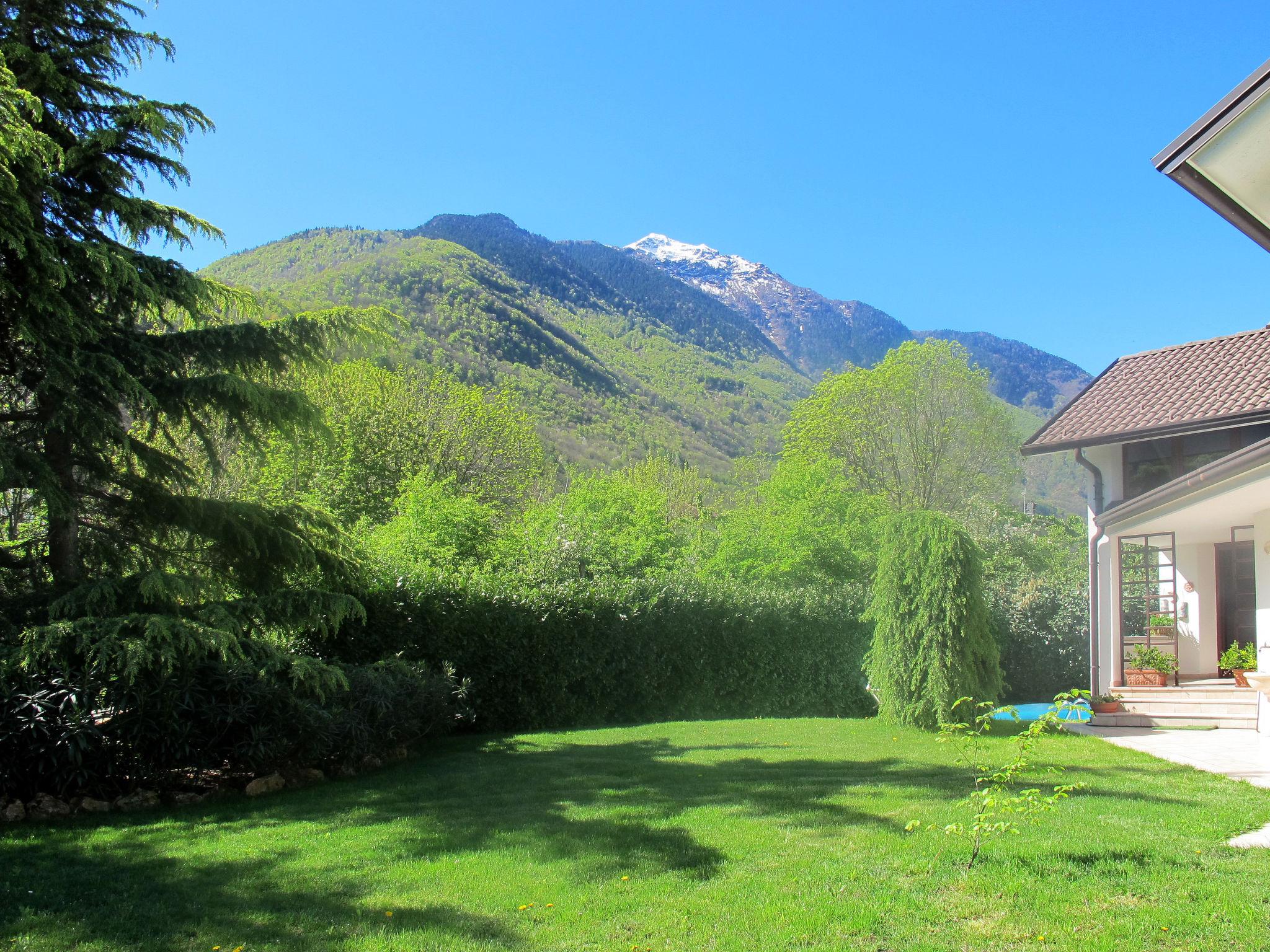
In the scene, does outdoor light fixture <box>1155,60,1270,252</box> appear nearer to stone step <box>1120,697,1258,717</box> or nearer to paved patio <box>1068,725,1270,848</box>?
paved patio <box>1068,725,1270,848</box>

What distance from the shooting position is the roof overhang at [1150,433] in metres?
12.6

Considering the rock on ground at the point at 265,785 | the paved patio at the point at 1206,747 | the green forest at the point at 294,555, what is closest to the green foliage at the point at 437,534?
the green forest at the point at 294,555

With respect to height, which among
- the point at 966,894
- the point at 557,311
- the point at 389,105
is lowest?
the point at 966,894

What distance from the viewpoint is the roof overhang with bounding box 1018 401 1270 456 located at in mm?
12609

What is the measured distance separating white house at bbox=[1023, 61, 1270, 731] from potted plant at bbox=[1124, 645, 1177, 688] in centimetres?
17

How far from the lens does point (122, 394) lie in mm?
7961

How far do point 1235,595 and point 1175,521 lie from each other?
3.31 meters

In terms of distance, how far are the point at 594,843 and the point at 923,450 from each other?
2799cm

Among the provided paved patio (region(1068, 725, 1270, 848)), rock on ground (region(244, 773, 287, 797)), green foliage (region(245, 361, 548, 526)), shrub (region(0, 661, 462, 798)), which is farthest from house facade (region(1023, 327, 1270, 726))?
green foliage (region(245, 361, 548, 526))

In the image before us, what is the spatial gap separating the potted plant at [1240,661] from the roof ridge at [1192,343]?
591 cm

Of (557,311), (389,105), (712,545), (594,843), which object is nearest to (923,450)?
(712,545)

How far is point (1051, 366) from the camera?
5413 inches

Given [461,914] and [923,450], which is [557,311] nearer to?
[923,450]

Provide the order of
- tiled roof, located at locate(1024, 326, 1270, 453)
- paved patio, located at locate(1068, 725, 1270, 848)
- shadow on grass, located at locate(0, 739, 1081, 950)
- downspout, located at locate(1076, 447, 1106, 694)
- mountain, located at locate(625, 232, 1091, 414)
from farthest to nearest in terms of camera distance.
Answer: mountain, located at locate(625, 232, 1091, 414) < downspout, located at locate(1076, 447, 1106, 694) < tiled roof, located at locate(1024, 326, 1270, 453) < paved patio, located at locate(1068, 725, 1270, 848) < shadow on grass, located at locate(0, 739, 1081, 950)
